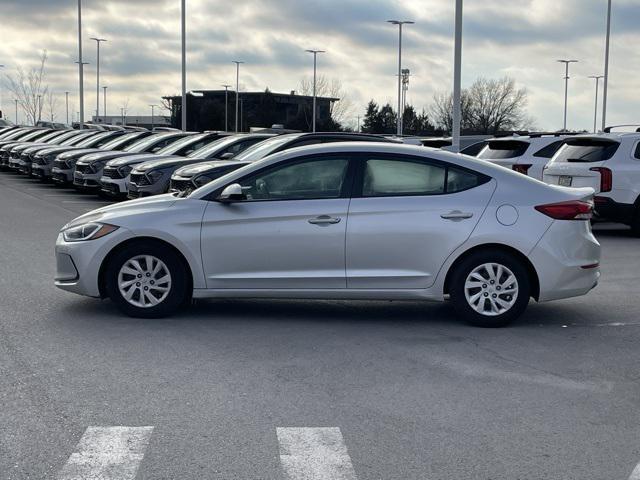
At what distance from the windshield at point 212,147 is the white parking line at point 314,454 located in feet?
47.4

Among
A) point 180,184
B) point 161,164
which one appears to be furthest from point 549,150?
point 161,164

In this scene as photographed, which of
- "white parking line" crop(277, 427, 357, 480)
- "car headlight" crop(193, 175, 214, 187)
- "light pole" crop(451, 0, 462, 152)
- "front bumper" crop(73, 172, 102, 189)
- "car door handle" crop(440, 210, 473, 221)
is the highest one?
"light pole" crop(451, 0, 462, 152)

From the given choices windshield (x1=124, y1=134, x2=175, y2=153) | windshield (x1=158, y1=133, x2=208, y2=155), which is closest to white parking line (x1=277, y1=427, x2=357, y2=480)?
windshield (x1=158, y1=133, x2=208, y2=155)

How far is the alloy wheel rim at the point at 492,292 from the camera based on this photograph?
8406 millimetres

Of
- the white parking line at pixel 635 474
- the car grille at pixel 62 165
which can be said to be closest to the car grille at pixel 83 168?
the car grille at pixel 62 165

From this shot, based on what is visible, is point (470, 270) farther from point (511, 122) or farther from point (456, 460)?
point (511, 122)

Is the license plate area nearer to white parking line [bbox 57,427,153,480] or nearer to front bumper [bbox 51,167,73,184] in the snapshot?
white parking line [bbox 57,427,153,480]

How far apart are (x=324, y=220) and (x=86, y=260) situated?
6.84 feet

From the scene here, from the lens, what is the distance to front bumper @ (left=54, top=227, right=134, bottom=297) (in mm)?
8500

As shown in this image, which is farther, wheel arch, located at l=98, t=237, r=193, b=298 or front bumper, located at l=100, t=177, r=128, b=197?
front bumper, located at l=100, t=177, r=128, b=197

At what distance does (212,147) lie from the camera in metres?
20.0

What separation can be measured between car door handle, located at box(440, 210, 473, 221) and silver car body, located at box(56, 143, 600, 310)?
0.5 inches

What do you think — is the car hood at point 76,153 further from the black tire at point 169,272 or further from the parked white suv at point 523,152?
the black tire at point 169,272

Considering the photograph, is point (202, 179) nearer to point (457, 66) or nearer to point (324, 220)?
point (457, 66)
